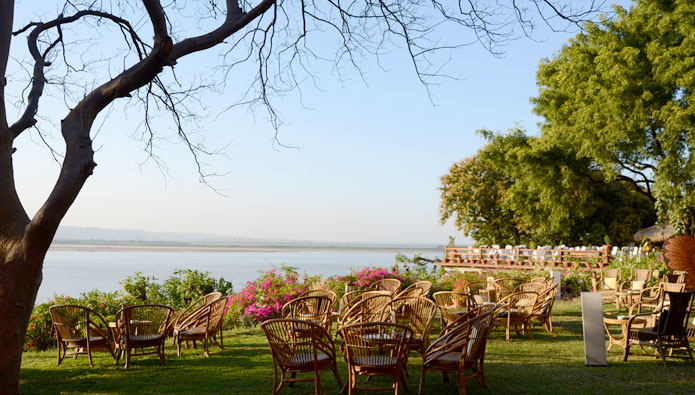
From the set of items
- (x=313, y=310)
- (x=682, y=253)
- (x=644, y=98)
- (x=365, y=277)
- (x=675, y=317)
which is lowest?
(x=313, y=310)

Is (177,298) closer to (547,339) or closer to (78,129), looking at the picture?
(547,339)

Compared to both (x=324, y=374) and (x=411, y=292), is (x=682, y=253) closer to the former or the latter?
(x=411, y=292)

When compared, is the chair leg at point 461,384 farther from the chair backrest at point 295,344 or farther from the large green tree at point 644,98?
the large green tree at point 644,98

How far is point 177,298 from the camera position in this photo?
1393cm

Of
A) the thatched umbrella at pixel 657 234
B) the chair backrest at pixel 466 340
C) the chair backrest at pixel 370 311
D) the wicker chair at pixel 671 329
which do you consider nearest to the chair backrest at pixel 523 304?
the wicker chair at pixel 671 329

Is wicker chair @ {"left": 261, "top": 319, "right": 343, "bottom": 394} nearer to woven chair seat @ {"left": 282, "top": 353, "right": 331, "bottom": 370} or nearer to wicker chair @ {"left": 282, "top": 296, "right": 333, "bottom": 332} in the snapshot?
woven chair seat @ {"left": 282, "top": 353, "right": 331, "bottom": 370}

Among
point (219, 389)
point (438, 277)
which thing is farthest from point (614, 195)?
point (219, 389)

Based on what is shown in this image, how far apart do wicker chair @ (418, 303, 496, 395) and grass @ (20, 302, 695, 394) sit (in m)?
0.44

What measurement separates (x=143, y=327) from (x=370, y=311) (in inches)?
132

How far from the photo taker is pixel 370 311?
789 cm

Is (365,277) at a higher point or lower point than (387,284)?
higher

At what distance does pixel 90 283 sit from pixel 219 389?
83.2 ft

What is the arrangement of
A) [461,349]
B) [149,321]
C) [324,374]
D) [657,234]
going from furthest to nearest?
[657,234] < [149,321] < [324,374] < [461,349]

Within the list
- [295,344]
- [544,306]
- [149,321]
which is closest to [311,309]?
[149,321]
